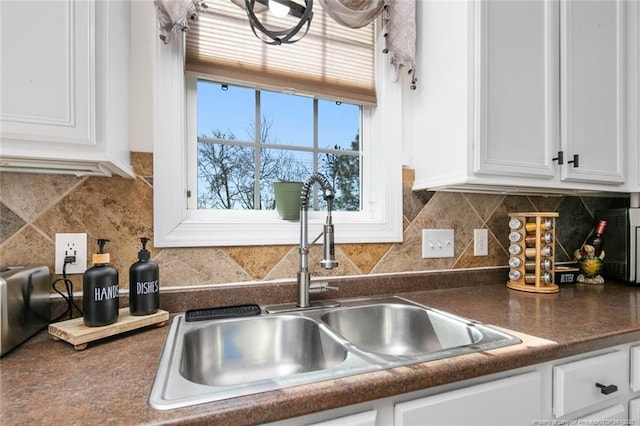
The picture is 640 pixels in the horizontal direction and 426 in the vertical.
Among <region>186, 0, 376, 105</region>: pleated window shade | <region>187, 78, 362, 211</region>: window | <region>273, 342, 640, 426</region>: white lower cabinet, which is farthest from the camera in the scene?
<region>187, 78, 362, 211</region>: window

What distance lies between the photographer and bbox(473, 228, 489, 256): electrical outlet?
60.3 inches

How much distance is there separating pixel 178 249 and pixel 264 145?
1.78 ft

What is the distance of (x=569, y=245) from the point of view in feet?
5.84

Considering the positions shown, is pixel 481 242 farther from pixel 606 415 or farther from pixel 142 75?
pixel 142 75

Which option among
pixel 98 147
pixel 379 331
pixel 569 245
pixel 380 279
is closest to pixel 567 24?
pixel 569 245

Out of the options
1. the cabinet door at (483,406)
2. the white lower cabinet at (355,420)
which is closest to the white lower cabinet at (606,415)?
the cabinet door at (483,406)

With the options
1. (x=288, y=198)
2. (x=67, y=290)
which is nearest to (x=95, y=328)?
(x=67, y=290)

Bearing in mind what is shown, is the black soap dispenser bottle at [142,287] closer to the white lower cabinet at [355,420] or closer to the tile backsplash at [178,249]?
the tile backsplash at [178,249]

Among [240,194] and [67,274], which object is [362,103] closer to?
[240,194]

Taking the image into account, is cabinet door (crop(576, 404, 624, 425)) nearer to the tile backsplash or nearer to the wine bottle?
the tile backsplash

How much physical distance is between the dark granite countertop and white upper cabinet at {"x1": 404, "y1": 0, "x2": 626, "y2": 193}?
52 cm

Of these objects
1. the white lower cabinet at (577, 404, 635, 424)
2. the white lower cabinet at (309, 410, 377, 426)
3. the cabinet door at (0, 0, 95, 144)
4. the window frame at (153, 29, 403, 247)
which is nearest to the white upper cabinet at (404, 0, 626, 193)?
the window frame at (153, 29, 403, 247)

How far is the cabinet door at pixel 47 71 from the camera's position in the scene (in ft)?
2.19

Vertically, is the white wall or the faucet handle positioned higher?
the white wall
